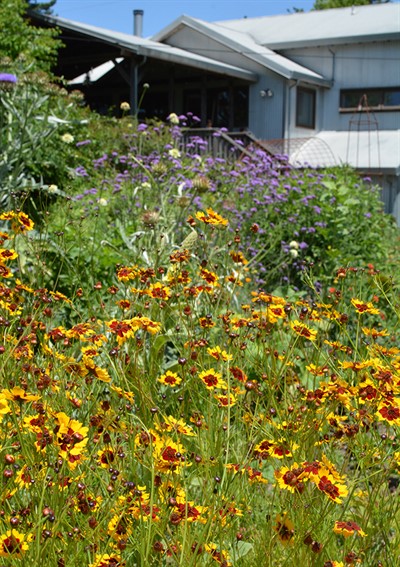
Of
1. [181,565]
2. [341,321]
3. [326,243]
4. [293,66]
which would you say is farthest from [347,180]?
[293,66]

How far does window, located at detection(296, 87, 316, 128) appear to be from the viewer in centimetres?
2180

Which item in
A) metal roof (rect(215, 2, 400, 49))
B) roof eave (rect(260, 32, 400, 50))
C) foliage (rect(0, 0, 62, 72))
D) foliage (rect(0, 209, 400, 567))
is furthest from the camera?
metal roof (rect(215, 2, 400, 49))

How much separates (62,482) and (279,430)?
2.30ft

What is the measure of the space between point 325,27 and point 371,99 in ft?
9.92

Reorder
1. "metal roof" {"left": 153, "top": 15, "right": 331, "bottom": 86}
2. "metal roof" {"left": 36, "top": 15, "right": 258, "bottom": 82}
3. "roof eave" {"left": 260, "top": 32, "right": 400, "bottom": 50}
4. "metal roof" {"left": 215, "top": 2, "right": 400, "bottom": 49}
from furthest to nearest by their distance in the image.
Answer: "metal roof" {"left": 215, "top": 2, "right": 400, "bottom": 49}, "roof eave" {"left": 260, "top": 32, "right": 400, "bottom": 50}, "metal roof" {"left": 153, "top": 15, "right": 331, "bottom": 86}, "metal roof" {"left": 36, "top": 15, "right": 258, "bottom": 82}

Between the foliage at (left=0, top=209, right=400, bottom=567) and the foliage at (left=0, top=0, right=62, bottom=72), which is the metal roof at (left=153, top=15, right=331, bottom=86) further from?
the foliage at (left=0, top=209, right=400, bottom=567)

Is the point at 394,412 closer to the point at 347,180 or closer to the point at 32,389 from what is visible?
the point at 32,389

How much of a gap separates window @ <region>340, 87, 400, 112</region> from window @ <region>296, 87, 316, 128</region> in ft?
2.86

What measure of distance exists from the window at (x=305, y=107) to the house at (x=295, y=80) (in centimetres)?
3

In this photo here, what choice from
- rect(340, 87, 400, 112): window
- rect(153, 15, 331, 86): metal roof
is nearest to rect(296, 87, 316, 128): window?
rect(153, 15, 331, 86): metal roof

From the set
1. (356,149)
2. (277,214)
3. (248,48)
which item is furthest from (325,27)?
(277,214)

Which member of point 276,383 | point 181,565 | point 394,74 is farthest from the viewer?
point 394,74

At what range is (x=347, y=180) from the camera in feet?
26.8

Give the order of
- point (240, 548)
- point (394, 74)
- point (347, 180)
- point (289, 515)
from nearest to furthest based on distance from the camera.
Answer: point (289, 515)
point (240, 548)
point (347, 180)
point (394, 74)
